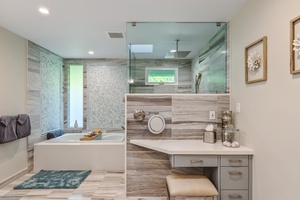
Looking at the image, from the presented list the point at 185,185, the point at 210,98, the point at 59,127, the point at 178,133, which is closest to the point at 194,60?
the point at 210,98

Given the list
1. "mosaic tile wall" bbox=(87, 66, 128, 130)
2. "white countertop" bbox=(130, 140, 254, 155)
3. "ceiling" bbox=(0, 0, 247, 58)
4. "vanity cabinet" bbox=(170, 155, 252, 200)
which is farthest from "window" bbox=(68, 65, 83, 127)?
"vanity cabinet" bbox=(170, 155, 252, 200)

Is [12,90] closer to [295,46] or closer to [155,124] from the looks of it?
[155,124]

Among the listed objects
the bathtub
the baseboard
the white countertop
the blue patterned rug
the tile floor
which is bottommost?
the tile floor

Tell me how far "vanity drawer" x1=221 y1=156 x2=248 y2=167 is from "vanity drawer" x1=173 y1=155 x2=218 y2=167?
94mm

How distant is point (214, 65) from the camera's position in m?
3.39

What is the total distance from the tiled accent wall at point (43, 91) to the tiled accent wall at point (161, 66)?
2154 millimetres

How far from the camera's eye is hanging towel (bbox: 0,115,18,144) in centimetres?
315

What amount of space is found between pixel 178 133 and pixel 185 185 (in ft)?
2.82

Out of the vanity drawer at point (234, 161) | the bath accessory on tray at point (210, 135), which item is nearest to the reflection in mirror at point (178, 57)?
the bath accessory on tray at point (210, 135)

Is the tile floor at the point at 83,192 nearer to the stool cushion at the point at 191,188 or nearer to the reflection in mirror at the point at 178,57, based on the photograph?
the stool cushion at the point at 191,188

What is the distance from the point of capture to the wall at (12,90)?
3.32 meters

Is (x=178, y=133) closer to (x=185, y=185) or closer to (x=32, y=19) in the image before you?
(x=185, y=185)

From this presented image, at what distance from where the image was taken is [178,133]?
2.95 meters

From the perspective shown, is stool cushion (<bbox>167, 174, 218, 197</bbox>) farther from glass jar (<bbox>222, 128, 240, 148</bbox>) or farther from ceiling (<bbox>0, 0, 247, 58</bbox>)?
ceiling (<bbox>0, 0, 247, 58</bbox>)
